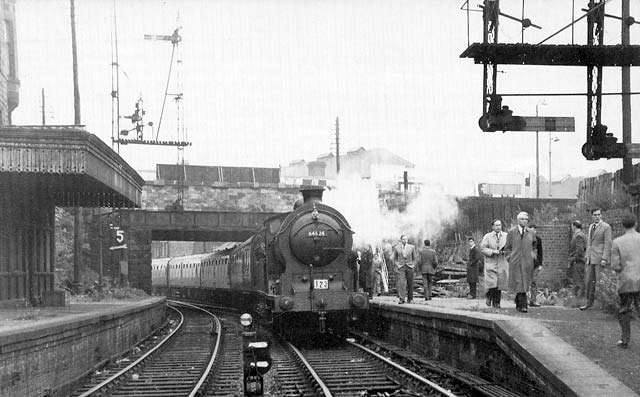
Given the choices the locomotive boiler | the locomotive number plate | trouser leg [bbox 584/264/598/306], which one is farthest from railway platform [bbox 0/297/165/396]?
trouser leg [bbox 584/264/598/306]

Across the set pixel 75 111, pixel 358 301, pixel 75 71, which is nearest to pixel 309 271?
pixel 358 301

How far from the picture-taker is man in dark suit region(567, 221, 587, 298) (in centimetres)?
1509

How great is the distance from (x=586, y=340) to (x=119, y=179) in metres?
12.6

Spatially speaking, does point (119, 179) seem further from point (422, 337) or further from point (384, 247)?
point (384, 247)

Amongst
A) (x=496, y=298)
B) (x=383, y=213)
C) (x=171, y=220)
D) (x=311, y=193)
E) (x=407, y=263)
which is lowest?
(x=496, y=298)

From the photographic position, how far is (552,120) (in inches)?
580

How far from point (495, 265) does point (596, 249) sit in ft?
6.59

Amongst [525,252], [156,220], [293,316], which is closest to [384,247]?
[156,220]

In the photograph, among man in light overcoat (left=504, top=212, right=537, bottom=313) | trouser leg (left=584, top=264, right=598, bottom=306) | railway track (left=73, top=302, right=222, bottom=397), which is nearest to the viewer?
railway track (left=73, top=302, right=222, bottom=397)

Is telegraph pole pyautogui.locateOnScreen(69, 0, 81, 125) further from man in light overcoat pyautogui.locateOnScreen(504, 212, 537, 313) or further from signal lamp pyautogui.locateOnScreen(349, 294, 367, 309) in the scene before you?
man in light overcoat pyautogui.locateOnScreen(504, 212, 537, 313)

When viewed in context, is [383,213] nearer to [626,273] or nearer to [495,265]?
[495,265]

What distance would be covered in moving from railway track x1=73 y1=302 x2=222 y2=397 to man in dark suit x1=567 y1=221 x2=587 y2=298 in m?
7.15

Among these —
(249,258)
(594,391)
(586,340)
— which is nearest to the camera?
(594,391)

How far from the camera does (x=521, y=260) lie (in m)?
12.3
